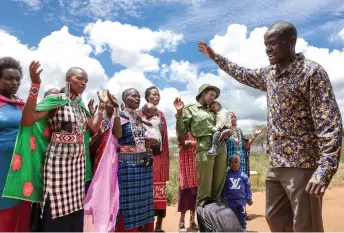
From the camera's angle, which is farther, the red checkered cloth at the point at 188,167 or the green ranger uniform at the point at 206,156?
the red checkered cloth at the point at 188,167

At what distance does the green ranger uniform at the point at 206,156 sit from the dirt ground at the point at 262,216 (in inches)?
42.8

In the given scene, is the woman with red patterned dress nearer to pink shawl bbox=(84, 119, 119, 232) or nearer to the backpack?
pink shawl bbox=(84, 119, 119, 232)

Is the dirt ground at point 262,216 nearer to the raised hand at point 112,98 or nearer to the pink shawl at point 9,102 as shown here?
the raised hand at point 112,98

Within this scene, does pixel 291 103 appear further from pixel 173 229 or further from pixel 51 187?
pixel 173 229

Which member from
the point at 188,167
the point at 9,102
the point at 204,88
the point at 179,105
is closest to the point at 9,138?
the point at 9,102

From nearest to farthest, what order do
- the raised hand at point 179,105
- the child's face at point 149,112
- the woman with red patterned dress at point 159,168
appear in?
the child's face at point 149,112, the raised hand at point 179,105, the woman with red patterned dress at point 159,168

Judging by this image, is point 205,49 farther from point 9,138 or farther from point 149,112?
point 9,138

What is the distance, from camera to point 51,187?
3.22 metres

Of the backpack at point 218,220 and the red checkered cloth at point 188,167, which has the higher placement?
the red checkered cloth at point 188,167

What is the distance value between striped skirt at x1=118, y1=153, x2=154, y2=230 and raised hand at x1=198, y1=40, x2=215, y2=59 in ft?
5.17

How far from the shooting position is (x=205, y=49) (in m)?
3.53

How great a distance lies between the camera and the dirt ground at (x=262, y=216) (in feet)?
18.5

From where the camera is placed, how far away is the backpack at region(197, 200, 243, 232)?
288cm

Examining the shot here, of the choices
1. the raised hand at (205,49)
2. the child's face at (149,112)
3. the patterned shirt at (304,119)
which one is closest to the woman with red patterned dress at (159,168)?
the child's face at (149,112)
